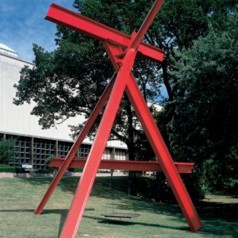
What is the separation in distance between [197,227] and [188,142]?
27.2 feet

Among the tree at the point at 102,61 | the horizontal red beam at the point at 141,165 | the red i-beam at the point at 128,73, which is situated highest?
the tree at the point at 102,61

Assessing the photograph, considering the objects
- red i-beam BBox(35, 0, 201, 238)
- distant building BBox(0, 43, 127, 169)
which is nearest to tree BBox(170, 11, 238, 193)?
red i-beam BBox(35, 0, 201, 238)

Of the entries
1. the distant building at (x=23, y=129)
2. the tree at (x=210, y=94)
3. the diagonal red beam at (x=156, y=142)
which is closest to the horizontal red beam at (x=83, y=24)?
the diagonal red beam at (x=156, y=142)

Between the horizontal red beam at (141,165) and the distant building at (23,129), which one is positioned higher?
the distant building at (23,129)

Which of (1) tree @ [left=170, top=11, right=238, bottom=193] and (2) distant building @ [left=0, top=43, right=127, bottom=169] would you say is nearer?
(1) tree @ [left=170, top=11, right=238, bottom=193]

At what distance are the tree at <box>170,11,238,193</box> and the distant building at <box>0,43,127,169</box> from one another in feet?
80.4

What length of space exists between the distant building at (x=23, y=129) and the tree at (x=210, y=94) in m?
24.5

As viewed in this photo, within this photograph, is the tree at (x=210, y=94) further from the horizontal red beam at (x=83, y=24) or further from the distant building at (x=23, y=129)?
the distant building at (x=23, y=129)

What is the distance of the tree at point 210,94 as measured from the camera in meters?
14.5

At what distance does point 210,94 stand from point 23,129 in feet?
113

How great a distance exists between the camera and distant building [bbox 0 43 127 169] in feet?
145

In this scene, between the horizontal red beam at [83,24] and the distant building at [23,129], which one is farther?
the distant building at [23,129]

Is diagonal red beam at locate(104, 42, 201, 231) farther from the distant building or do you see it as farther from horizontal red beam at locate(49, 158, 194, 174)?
the distant building

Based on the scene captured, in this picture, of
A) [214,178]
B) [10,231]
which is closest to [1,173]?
[214,178]
